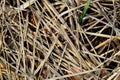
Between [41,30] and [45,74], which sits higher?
[41,30]

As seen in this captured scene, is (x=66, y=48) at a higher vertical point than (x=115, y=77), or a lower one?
higher

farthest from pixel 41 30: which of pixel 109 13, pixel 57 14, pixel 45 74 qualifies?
pixel 109 13

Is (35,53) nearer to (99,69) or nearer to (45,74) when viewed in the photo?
(45,74)

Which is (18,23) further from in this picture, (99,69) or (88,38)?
(99,69)

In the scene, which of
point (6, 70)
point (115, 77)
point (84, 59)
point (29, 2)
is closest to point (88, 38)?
point (84, 59)

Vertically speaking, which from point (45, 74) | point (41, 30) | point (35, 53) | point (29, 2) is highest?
point (29, 2)

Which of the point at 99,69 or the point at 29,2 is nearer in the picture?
the point at 99,69
